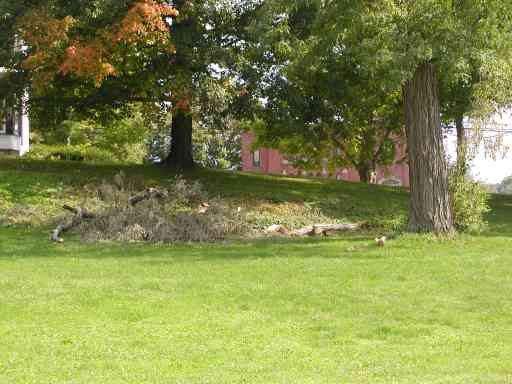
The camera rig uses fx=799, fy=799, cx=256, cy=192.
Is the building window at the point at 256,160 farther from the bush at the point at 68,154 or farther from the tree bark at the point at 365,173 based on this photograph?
the bush at the point at 68,154

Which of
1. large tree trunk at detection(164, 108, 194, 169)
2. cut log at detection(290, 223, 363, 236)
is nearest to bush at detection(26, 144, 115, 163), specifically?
large tree trunk at detection(164, 108, 194, 169)

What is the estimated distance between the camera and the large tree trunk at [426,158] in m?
→ 18.1

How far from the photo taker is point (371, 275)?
1280cm

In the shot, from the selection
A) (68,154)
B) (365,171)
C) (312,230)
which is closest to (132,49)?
(312,230)

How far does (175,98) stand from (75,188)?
395 cm

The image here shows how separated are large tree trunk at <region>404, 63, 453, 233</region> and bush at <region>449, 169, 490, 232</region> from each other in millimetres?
284

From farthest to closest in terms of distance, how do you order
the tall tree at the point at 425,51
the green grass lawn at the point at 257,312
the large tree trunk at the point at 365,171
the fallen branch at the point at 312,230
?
the large tree trunk at the point at 365,171, the fallen branch at the point at 312,230, the tall tree at the point at 425,51, the green grass lawn at the point at 257,312

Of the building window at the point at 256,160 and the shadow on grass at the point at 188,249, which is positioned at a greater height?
the building window at the point at 256,160

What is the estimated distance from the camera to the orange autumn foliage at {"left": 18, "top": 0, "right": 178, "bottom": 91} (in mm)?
21234

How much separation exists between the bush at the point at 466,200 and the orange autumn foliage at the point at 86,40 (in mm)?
8757

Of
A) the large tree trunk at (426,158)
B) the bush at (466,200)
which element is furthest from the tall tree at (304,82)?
the bush at (466,200)

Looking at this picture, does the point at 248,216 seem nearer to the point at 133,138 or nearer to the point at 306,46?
the point at 306,46

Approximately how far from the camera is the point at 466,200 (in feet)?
60.4

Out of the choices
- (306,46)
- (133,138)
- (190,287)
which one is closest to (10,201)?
(306,46)
